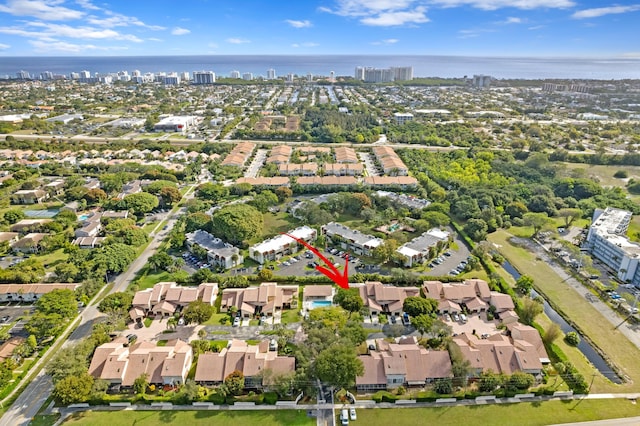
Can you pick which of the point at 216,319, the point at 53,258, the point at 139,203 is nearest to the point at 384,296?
the point at 216,319

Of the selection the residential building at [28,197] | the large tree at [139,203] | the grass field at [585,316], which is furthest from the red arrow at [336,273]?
the residential building at [28,197]

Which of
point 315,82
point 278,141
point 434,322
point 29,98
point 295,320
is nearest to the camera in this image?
point 434,322

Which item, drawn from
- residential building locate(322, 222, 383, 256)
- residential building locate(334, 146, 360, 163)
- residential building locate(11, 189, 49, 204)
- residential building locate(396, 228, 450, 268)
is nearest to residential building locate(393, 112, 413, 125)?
residential building locate(334, 146, 360, 163)

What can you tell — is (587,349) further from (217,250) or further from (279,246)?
(217,250)

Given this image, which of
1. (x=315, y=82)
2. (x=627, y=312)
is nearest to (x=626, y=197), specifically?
(x=627, y=312)

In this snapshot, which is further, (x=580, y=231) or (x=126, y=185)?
(x=126, y=185)

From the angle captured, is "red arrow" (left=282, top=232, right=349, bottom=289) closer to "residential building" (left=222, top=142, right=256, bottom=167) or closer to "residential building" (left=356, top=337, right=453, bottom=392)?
"residential building" (left=356, top=337, right=453, bottom=392)

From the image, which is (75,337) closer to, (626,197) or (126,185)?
(126,185)
